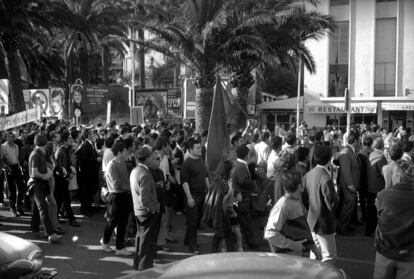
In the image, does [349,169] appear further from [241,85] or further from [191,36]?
[241,85]

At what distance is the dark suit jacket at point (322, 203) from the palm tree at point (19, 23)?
50.9 feet

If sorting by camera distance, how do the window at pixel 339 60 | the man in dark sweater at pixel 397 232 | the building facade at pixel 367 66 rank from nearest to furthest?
1. the man in dark sweater at pixel 397 232
2. the building facade at pixel 367 66
3. the window at pixel 339 60

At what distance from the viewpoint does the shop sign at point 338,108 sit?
125 feet

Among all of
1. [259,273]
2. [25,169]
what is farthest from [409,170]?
[25,169]

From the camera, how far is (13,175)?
35.1 feet

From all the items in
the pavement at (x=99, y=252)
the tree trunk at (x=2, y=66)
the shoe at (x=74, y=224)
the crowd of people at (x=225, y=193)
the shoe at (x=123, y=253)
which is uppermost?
the tree trunk at (x=2, y=66)

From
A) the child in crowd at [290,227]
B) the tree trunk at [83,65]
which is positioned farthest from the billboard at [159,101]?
the child in crowd at [290,227]

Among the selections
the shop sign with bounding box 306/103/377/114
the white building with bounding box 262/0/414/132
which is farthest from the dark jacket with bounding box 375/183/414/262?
the shop sign with bounding box 306/103/377/114

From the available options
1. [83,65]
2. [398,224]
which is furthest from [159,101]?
[398,224]

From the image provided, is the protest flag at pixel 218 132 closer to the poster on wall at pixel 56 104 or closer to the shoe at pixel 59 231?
the shoe at pixel 59 231

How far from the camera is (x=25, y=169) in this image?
10227mm

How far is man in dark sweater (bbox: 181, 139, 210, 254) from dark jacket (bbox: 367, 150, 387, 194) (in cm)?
300

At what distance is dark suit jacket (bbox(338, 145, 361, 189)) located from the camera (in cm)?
884

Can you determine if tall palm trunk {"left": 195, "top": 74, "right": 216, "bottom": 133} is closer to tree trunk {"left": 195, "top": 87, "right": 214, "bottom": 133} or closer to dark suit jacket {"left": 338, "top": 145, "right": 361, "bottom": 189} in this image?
tree trunk {"left": 195, "top": 87, "right": 214, "bottom": 133}
